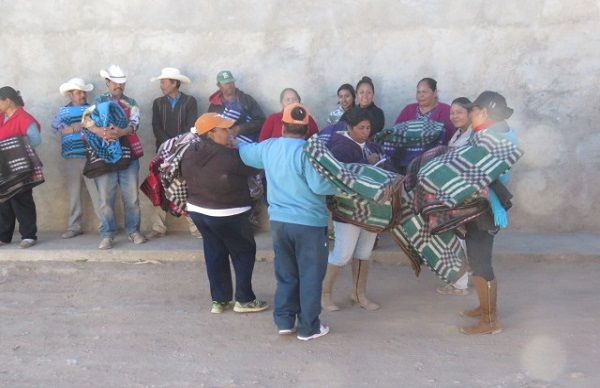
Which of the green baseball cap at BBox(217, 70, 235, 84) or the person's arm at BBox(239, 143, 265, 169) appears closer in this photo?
the person's arm at BBox(239, 143, 265, 169)

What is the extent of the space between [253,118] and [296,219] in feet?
10.1

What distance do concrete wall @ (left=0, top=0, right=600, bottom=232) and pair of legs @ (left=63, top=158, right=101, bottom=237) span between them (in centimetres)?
71

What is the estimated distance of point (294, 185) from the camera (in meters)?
5.04

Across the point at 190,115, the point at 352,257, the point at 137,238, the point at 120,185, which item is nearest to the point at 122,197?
the point at 120,185

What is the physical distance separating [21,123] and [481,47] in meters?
5.01

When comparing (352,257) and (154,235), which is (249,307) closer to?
(352,257)

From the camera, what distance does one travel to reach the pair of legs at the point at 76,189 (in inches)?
308

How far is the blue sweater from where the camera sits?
16.4 ft

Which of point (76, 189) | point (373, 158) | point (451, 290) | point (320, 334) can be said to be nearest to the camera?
point (320, 334)

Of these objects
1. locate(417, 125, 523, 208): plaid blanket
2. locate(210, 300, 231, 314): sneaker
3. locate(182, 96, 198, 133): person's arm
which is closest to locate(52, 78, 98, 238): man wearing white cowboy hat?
locate(182, 96, 198, 133): person's arm

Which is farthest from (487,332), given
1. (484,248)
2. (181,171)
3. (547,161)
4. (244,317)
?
(547,161)

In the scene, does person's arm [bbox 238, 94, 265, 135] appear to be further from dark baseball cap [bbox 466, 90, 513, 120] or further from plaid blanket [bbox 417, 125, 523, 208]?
dark baseball cap [bbox 466, 90, 513, 120]

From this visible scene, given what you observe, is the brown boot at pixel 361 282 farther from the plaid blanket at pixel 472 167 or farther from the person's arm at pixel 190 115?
the person's arm at pixel 190 115

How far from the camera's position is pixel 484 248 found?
528 centimetres
